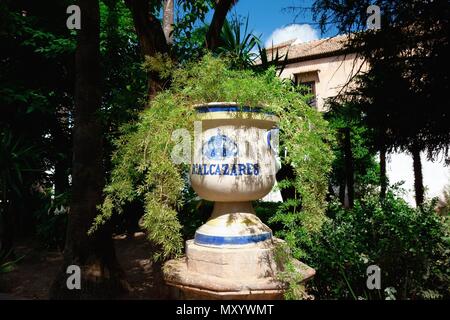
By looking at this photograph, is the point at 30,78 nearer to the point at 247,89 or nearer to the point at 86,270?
the point at 86,270

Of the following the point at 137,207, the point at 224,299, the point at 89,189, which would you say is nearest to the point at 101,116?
the point at 89,189

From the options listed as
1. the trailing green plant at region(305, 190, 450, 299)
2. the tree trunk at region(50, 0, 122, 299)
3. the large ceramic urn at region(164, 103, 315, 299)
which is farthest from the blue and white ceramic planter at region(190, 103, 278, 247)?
the tree trunk at region(50, 0, 122, 299)

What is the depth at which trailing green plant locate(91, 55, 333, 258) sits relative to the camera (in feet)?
7.64

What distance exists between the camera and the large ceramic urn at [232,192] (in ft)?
7.67

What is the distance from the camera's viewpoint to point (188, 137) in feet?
8.13

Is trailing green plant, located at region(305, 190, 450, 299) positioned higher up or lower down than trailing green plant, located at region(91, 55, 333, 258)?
lower down

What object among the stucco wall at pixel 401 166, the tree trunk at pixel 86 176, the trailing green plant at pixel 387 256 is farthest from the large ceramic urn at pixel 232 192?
the stucco wall at pixel 401 166

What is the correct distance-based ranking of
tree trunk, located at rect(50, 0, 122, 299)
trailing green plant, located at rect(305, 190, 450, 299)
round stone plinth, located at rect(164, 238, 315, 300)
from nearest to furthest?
round stone plinth, located at rect(164, 238, 315, 300) < trailing green plant, located at rect(305, 190, 450, 299) < tree trunk, located at rect(50, 0, 122, 299)

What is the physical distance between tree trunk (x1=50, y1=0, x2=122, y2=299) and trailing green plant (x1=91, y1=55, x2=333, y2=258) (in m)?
1.70

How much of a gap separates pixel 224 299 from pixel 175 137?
100 centimetres

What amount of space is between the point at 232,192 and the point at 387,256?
47.3 inches

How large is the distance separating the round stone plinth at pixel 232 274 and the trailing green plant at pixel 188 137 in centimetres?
16

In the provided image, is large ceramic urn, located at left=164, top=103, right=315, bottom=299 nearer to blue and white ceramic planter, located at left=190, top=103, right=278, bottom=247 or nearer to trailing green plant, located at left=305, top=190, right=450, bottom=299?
blue and white ceramic planter, located at left=190, top=103, right=278, bottom=247

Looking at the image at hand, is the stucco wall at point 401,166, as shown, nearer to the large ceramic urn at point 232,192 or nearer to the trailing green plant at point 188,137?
the trailing green plant at point 188,137
